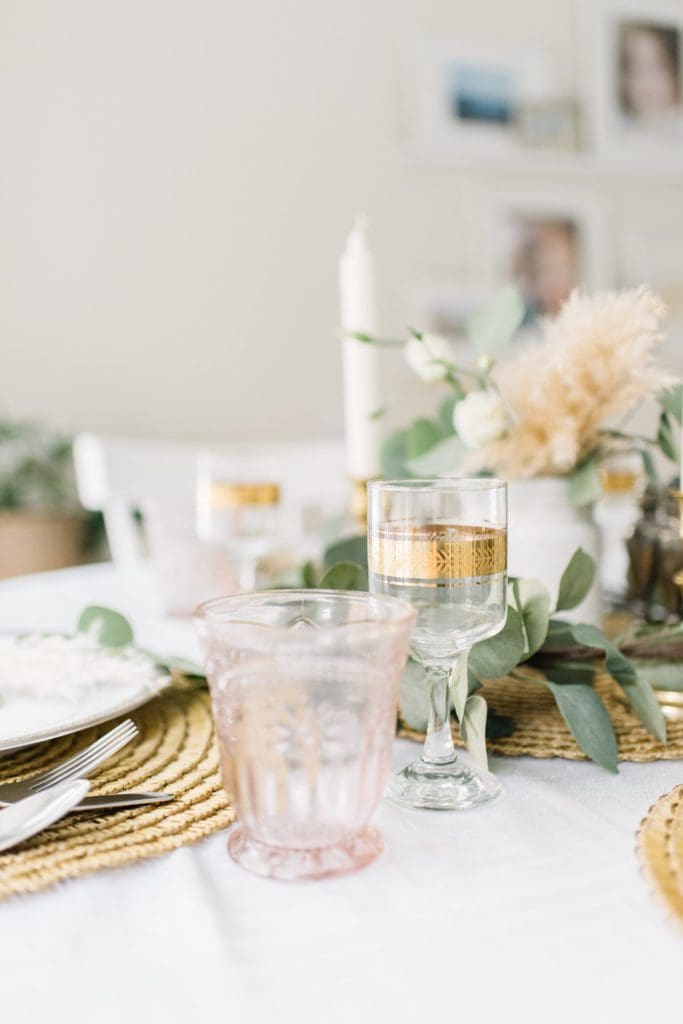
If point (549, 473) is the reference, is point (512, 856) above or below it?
below

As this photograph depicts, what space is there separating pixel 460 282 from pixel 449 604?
2.76 meters

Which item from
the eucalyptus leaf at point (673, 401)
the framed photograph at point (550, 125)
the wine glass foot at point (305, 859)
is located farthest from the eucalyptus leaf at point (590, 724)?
the framed photograph at point (550, 125)

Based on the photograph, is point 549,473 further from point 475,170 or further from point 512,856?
point 475,170

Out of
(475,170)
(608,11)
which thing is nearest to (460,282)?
(475,170)

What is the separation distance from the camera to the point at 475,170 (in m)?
3.08

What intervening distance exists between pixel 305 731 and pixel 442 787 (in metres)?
0.14

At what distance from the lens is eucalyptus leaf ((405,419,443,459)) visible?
839 millimetres

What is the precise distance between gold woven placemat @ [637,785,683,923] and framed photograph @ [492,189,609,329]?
2.80m

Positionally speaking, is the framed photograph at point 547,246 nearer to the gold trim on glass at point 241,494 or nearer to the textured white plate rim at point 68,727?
the gold trim on glass at point 241,494

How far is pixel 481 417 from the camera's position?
2.23 feet

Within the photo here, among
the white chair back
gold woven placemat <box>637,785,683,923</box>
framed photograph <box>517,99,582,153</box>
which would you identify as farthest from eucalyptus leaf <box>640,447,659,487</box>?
framed photograph <box>517,99,582,153</box>

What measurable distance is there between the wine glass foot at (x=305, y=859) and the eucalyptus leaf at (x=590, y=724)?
16 cm

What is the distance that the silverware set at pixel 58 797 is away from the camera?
1.37ft

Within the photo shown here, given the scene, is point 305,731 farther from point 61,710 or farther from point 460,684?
point 61,710
